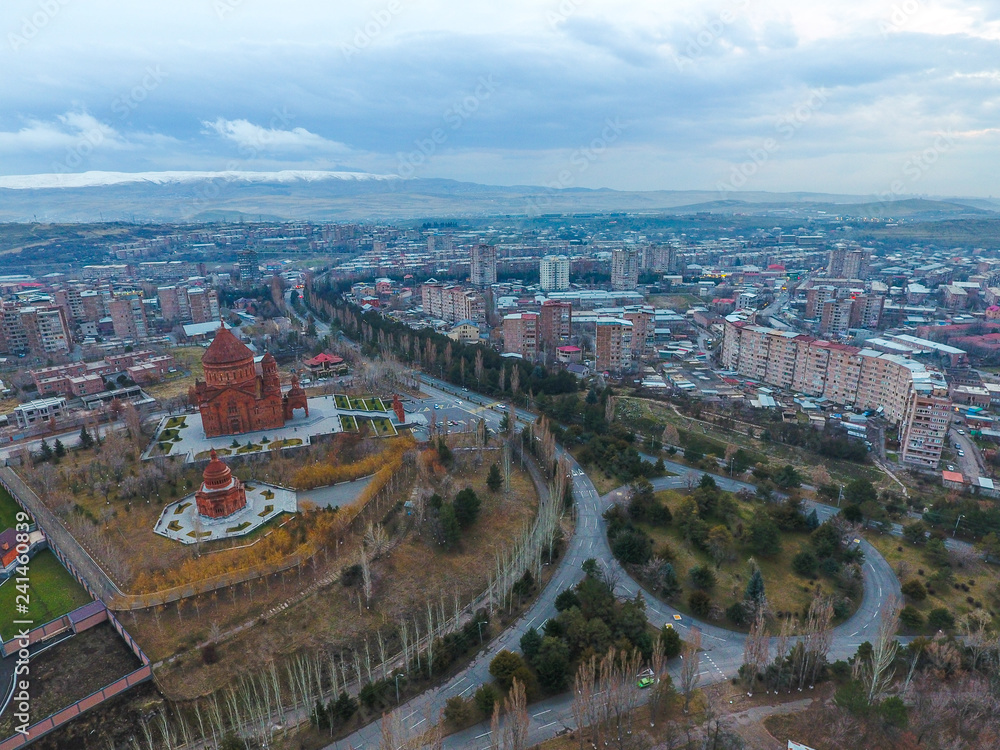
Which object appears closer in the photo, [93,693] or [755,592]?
[93,693]

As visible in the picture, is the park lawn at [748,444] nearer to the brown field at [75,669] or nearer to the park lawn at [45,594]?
the brown field at [75,669]

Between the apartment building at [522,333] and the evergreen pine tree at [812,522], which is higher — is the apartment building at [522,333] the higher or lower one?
the higher one

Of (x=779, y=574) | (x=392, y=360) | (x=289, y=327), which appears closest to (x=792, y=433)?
(x=779, y=574)

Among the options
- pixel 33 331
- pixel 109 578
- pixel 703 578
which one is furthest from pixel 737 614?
pixel 33 331

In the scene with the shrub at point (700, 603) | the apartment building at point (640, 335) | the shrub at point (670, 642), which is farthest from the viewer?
the apartment building at point (640, 335)

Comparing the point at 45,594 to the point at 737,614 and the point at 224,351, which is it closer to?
the point at 224,351

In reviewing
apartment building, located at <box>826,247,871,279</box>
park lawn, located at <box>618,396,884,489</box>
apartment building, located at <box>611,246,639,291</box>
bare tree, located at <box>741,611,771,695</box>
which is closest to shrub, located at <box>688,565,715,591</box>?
bare tree, located at <box>741,611,771,695</box>

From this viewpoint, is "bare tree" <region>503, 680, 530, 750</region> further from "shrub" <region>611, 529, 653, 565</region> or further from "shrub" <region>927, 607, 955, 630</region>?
"shrub" <region>927, 607, 955, 630</region>

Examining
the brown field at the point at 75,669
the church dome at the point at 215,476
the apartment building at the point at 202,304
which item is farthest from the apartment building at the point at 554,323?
the brown field at the point at 75,669
